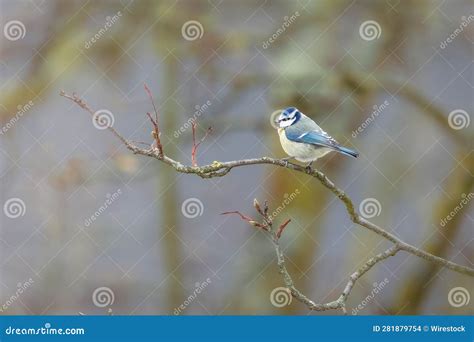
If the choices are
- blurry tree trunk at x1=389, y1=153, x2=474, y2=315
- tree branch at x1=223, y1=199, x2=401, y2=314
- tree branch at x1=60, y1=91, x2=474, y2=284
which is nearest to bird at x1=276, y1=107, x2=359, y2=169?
tree branch at x1=60, y1=91, x2=474, y2=284

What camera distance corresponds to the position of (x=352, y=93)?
19.4 feet

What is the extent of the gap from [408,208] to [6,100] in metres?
2.93

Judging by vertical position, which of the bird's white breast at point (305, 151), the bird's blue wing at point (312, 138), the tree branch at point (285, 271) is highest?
the bird's blue wing at point (312, 138)

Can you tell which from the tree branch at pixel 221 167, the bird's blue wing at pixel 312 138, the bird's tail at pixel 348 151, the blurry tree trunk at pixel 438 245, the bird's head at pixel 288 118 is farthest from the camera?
the blurry tree trunk at pixel 438 245

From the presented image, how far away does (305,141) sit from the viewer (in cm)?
475

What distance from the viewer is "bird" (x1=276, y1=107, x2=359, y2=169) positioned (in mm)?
4738

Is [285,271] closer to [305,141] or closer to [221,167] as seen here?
[221,167]

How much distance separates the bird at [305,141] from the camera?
4738mm

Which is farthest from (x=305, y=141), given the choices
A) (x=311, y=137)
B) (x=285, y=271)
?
(x=285, y=271)

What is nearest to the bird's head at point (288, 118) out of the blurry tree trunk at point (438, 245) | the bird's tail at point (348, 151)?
the bird's tail at point (348, 151)

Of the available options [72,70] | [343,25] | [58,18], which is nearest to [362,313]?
[343,25]

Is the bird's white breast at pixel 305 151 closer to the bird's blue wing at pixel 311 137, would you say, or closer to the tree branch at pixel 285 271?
the bird's blue wing at pixel 311 137

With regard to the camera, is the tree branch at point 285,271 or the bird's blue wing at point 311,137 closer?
the tree branch at point 285,271

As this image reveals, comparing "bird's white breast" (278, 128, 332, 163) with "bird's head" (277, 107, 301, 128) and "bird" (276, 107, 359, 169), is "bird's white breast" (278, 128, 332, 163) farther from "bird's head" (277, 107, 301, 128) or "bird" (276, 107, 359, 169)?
"bird's head" (277, 107, 301, 128)
